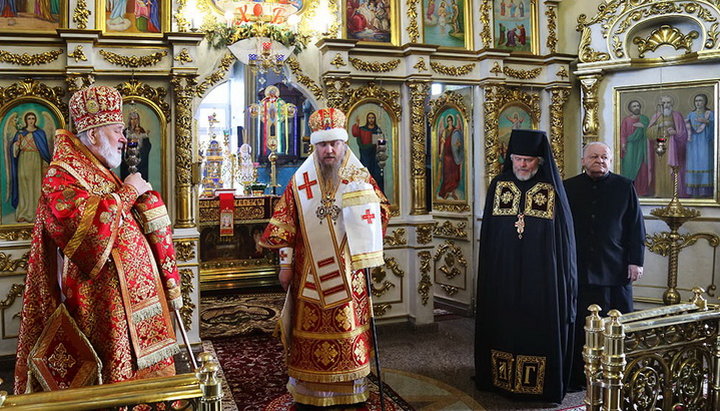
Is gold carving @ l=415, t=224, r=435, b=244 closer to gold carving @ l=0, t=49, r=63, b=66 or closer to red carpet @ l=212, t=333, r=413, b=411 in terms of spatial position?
red carpet @ l=212, t=333, r=413, b=411

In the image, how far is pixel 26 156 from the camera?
5.55 m

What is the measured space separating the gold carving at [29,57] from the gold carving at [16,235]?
154 cm

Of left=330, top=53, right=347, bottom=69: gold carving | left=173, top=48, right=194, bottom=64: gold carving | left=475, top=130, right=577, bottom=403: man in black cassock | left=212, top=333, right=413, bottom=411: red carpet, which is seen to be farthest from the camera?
left=330, top=53, right=347, bottom=69: gold carving

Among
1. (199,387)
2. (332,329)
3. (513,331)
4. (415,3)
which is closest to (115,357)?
(199,387)

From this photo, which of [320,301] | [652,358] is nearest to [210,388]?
[652,358]

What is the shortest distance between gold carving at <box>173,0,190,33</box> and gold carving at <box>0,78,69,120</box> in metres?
1.28

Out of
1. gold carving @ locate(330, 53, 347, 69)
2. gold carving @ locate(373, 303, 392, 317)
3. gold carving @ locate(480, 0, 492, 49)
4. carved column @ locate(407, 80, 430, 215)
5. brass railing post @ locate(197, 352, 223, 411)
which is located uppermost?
gold carving @ locate(480, 0, 492, 49)

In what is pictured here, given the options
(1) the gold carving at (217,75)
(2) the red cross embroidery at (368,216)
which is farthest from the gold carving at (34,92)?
(2) the red cross embroidery at (368,216)

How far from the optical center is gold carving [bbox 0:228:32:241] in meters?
5.49

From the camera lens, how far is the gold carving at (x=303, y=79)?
6.41 m

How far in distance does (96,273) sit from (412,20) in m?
5.00

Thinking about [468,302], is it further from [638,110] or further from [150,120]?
[150,120]

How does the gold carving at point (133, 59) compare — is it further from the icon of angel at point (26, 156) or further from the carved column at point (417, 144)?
the carved column at point (417, 144)

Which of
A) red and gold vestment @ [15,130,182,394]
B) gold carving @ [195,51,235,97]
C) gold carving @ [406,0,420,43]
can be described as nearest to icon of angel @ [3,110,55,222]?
gold carving @ [195,51,235,97]
